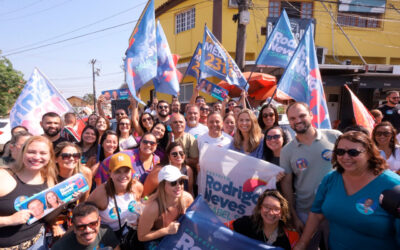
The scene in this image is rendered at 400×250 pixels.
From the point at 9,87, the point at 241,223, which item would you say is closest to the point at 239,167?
the point at 241,223

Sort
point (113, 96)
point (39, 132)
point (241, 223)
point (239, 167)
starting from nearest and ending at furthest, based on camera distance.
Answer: point (241, 223) < point (239, 167) < point (39, 132) < point (113, 96)

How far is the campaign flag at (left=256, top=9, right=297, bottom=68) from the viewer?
525 cm

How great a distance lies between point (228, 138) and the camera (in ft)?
13.3

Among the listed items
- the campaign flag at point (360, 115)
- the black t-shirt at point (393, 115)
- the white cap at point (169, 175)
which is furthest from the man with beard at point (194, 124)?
the black t-shirt at point (393, 115)

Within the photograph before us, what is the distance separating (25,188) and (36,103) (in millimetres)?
2949

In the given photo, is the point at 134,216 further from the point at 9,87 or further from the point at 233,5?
the point at 9,87

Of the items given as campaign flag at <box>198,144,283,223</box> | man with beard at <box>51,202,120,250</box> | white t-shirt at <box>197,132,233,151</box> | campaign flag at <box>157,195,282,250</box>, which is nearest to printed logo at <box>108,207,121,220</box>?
man with beard at <box>51,202,120,250</box>

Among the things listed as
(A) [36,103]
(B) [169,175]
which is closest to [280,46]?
(B) [169,175]

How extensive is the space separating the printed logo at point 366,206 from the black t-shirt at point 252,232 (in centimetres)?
77

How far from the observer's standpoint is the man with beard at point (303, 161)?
8.45 ft

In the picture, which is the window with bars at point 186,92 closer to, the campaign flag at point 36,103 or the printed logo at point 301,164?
the campaign flag at point 36,103

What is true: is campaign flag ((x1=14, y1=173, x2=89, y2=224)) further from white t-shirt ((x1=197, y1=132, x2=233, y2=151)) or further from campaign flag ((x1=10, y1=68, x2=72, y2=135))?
campaign flag ((x1=10, y1=68, x2=72, y2=135))

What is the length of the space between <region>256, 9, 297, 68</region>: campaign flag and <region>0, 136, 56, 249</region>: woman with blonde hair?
4.27 m

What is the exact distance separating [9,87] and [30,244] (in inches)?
998
